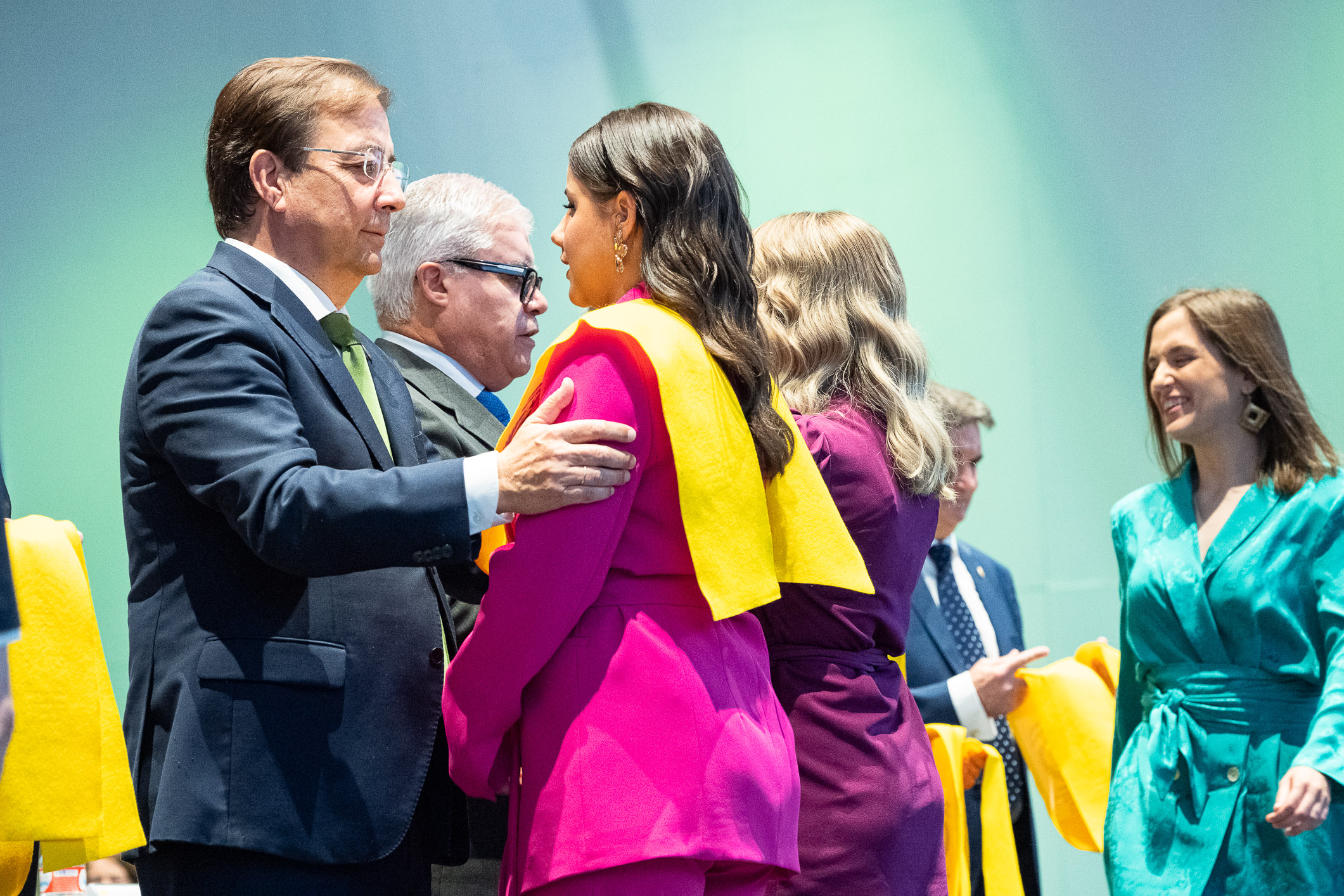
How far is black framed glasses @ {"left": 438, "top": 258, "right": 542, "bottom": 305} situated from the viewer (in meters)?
2.75

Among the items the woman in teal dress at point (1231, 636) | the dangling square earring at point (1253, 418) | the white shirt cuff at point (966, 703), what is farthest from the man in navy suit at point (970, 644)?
the dangling square earring at point (1253, 418)

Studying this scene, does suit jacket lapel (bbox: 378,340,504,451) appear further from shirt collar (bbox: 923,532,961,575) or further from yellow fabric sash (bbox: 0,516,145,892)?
shirt collar (bbox: 923,532,961,575)

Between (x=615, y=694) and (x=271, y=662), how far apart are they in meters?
0.43

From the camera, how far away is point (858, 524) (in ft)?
6.97

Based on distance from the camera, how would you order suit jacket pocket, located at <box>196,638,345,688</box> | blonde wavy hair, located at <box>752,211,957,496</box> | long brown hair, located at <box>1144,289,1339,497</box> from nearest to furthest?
suit jacket pocket, located at <box>196,638,345,688</box> < blonde wavy hair, located at <box>752,211,957,496</box> < long brown hair, located at <box>1144,289,1339,497</box>

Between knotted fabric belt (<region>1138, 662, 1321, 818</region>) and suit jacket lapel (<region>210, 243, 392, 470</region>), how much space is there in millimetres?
1870

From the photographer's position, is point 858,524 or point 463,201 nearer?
point 858,524

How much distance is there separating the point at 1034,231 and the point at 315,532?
3.56 metres

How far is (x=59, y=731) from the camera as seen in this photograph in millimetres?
1872

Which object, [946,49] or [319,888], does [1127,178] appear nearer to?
[946,49]

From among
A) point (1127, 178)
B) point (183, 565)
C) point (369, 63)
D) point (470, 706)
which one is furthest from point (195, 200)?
point (1127, 178)

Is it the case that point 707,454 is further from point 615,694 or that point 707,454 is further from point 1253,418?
point 1253,418

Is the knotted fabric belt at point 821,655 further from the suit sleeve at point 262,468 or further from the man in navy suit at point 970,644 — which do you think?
the man in navy suit at point 970,644

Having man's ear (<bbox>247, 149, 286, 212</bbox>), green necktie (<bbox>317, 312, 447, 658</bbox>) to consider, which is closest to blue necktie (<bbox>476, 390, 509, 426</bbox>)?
green necktie (<bbox>317, 312, 447, 658</bbox>)
